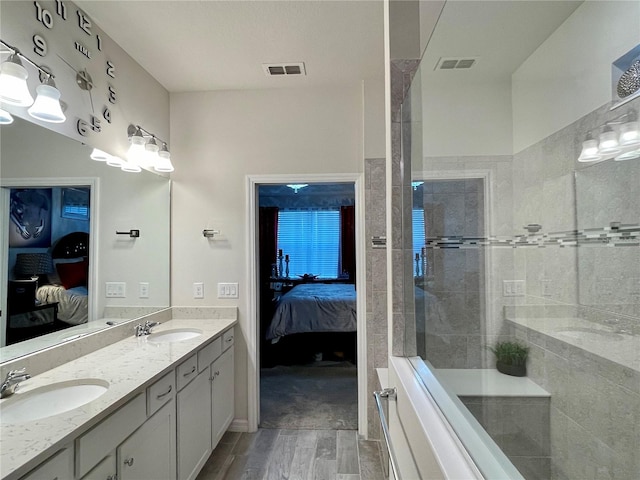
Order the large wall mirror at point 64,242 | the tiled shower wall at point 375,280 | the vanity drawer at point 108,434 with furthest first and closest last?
the tiled shower wall at point 375,280
the large wall mirror at point 64,242
the vanity drawer at point 108,434

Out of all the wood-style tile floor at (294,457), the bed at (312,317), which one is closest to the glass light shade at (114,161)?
the wood-style tile floor at (294,457)

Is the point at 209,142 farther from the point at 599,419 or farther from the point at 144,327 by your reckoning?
the point at 599,419

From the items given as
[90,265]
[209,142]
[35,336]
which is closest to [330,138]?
[209,142]

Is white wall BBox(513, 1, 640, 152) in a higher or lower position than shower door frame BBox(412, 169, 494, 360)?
higher

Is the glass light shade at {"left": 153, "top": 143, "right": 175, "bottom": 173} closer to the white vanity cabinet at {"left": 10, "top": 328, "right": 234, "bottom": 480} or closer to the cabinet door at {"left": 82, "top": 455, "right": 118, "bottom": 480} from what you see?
the white vanity cabinet at {"left": 10, "top": 328, "right": 234, "bottom": 480}

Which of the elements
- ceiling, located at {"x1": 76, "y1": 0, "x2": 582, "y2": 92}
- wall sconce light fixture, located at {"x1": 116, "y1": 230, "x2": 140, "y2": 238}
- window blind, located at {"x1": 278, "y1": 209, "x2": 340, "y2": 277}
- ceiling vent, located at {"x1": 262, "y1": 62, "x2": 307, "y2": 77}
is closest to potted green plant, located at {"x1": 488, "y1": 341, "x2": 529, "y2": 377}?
ceiling, located at {"x1": 76, "y1": 0, "x2": 582, "y2": 92}

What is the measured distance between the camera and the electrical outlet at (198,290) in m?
2.67

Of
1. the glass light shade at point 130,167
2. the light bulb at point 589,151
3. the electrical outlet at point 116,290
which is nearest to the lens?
the light bulb at point 589,151

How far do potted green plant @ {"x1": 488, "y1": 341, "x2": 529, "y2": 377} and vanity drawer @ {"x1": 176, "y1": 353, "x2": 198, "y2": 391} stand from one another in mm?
1674

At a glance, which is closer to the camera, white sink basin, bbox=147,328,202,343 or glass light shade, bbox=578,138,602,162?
glass light shade, bbox=578,138,602,162

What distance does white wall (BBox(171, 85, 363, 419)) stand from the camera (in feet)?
8.66

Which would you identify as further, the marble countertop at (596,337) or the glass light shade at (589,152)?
the glass light shade at (589,152)

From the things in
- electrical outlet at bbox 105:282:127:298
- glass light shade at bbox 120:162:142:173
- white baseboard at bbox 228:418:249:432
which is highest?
glass light shade at bbox 120:162:142:173

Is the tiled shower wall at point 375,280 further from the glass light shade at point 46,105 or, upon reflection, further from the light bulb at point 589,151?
the glass light shade at point 46,105
